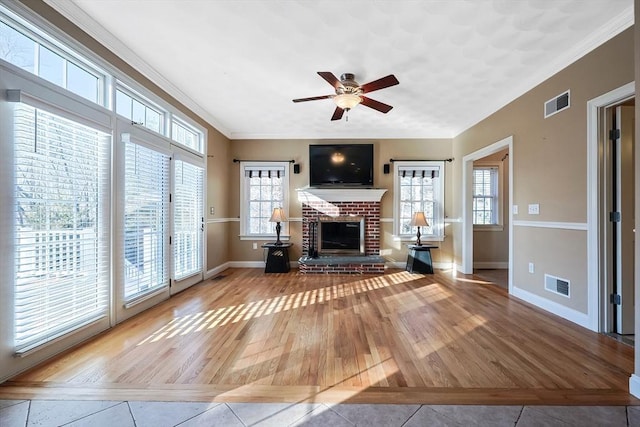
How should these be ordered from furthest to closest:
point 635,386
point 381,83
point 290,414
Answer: point 381,83, point 635,386, point 290,414

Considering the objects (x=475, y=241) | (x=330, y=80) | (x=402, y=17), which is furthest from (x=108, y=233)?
(x=475, y=241)

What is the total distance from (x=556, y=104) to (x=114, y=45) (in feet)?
15.2

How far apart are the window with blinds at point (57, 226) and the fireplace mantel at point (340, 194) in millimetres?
3417

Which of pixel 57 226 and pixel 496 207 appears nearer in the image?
pixel 57 226

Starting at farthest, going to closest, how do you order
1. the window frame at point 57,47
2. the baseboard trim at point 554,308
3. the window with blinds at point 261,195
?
the window with blinds at point 261,195 → the baseboard trim at point 554,308 → the window frame at point 57,47

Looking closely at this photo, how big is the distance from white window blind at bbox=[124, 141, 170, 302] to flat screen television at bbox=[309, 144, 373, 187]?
9.33 ft

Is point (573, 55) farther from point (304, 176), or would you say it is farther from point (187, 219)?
point (187, 219)

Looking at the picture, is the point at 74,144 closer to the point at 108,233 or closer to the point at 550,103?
the point at 108,233

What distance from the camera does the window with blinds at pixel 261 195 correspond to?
222 inches

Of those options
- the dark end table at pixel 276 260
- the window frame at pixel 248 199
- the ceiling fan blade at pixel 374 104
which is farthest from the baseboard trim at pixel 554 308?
the window frame at pixel 248 199

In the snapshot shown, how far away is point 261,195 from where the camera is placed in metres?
5.73

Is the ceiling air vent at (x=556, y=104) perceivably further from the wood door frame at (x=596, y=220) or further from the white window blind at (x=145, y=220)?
the white window blind at (x=145, y=220)

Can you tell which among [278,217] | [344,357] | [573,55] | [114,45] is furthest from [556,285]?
[114,45]

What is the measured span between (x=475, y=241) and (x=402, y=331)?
4.02 m
